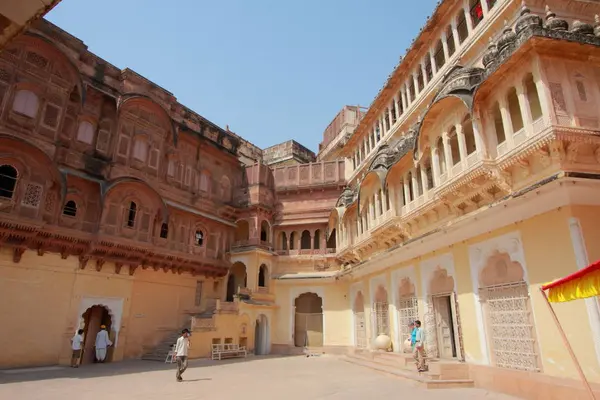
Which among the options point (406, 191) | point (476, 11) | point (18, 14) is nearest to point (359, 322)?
point (406, 191)

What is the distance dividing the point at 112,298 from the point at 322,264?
11501 millimetres

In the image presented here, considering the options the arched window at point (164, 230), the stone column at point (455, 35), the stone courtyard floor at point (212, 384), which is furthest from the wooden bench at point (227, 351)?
the stone column at point (455, 35)

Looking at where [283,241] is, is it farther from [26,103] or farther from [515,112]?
[515,112]

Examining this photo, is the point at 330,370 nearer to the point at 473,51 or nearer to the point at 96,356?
the point at 96,356

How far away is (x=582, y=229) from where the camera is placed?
7.57 m

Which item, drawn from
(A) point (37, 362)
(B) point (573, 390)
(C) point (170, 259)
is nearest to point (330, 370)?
(B) point (573, 390)

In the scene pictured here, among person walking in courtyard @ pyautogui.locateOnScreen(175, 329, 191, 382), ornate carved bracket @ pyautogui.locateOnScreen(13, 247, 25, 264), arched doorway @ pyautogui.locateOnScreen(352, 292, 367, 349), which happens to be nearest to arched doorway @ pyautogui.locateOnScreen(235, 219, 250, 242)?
arched doorway @ pyautogui.locateOnScreen(352, 292, 367, 349)

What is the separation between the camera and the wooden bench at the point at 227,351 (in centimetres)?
1769

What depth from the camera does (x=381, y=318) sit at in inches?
680

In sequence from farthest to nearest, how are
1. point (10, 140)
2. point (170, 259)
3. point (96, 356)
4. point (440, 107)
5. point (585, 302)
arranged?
point (170, 259)
point (96, 356)
point (10, 140)
point (440, 107)
point (585, 302)

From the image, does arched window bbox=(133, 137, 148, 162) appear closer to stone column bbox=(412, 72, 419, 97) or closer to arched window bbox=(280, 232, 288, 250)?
arched window bbox=(280, 232, 288, 250)

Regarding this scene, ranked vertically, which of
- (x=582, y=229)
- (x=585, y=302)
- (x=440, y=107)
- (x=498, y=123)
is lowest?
(x=585, y=302)

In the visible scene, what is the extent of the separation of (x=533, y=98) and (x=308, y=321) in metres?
17.5

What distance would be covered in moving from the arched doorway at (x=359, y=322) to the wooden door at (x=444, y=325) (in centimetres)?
677
